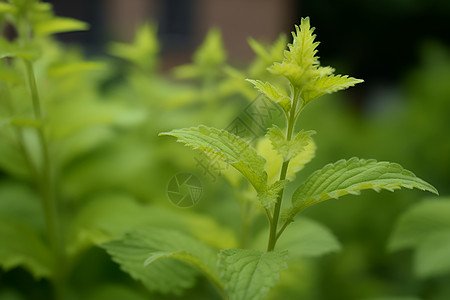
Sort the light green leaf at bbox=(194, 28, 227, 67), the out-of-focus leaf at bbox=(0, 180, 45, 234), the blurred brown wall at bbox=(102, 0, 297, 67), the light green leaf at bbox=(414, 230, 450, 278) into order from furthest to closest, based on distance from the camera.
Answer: the blurred brown wall at bbox=(102, 0, 297, 67) < the light green leaf at bbox=(194, 28, 227, 67) < the out-of-focus leaf at bbox=(0, 180, 45, 234) < the light green leaf at bbox=(414, 230, 450, 278)

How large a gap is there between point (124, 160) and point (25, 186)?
25 cm

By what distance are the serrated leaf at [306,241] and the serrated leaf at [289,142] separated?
0.23 meters

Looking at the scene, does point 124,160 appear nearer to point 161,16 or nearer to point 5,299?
point 5,299

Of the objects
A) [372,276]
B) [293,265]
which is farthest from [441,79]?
[293,265]

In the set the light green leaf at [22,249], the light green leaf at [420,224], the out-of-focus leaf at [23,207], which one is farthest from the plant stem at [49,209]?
the light green leaf at [420,224]

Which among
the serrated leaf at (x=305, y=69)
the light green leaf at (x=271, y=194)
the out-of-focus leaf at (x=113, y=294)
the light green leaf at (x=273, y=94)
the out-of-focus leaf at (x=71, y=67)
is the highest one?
the serrated leaf at (x=305, y=69)

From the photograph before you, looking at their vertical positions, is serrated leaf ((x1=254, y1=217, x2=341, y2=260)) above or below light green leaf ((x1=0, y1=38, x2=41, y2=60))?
below

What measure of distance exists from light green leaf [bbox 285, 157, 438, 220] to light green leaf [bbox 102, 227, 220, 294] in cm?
16

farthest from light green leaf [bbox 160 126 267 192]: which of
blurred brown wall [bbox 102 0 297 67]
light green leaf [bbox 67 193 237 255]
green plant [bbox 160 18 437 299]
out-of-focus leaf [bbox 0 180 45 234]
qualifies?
blurred brown wall [bbox 102 0 297 67]

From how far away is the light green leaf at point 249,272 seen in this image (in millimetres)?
541

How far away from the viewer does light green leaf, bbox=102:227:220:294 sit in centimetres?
70

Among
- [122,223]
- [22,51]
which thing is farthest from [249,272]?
[22,51]

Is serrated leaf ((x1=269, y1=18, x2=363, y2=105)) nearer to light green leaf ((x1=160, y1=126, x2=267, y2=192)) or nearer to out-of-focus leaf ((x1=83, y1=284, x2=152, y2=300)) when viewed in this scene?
light green leaf ((x1=160, y1=126, x2=267, y2=192))

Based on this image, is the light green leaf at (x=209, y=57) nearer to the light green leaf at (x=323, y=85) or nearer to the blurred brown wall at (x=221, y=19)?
the light green leaf at (x=323, y=85)
